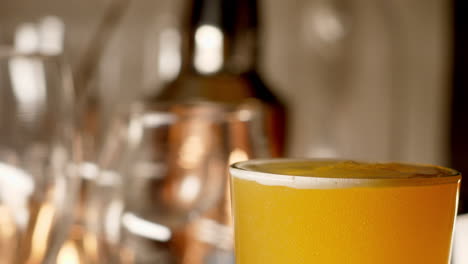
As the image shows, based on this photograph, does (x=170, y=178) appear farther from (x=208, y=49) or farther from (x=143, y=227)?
(x=208, y=49)

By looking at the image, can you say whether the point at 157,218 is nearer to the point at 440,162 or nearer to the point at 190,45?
the point at 190,45

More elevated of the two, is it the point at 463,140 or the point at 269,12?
the point at 269,12

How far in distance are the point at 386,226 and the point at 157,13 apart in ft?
2.48

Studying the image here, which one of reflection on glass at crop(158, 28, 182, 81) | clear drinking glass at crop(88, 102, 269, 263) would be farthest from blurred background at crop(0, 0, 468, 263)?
clear drinking glass at crop(88, 102, 269, 263)

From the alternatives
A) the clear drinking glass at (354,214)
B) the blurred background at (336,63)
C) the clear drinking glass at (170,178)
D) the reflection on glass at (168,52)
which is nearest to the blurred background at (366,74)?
the blurred background at (336,63)

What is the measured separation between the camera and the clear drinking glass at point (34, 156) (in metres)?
0.27

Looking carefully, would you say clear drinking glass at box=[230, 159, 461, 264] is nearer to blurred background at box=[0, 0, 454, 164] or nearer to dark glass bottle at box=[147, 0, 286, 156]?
dark glass bottle at box=[147, 0, 286, 156]

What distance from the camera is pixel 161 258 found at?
0.35 metres

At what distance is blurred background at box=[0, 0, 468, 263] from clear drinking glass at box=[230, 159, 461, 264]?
67 centimetres

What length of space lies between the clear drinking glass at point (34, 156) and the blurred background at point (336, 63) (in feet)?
1.90

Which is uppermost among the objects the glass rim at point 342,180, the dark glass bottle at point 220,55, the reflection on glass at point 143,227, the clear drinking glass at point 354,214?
the dark glass bottle at point 220,55

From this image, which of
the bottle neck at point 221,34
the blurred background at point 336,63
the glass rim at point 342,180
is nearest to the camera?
the glass rim at point 342,180

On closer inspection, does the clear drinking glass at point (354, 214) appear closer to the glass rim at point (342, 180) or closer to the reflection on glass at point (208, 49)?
the glass rim at point (342, 180)

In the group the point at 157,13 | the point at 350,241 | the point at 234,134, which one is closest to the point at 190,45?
the point at 157,13
